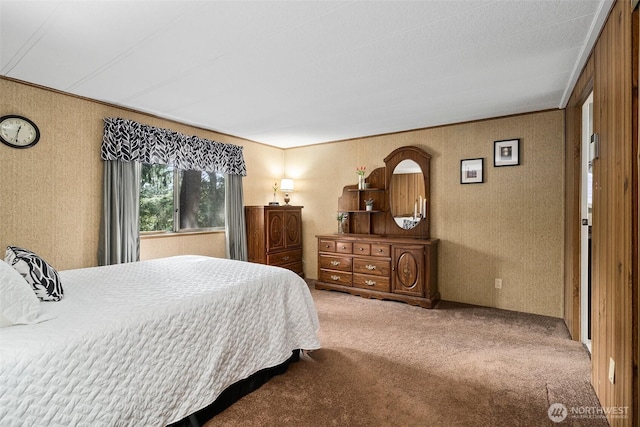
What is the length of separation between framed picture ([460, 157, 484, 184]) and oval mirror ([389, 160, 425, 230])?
1.73 ft

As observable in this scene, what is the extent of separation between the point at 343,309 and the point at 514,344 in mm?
1782

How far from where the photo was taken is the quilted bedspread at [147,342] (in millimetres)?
1250

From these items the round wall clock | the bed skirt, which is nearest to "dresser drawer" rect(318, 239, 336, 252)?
the bed skirt

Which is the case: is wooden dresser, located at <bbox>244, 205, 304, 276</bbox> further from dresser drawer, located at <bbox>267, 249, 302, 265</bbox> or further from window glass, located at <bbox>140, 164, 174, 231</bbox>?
window glass, located at <bbox>140, 164, 174, 231</bbox>

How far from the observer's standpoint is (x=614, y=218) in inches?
65.2

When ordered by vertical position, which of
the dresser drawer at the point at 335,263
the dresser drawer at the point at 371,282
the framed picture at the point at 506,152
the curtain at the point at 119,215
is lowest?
the dresser drawer at the point at 371,282

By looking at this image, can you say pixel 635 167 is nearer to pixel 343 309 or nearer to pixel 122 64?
pixel 343 309

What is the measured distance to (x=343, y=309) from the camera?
12.5 feet

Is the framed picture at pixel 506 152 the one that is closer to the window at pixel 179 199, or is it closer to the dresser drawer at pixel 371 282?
the dresser drawer at pixel 371 282

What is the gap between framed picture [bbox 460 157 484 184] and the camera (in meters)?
3.92

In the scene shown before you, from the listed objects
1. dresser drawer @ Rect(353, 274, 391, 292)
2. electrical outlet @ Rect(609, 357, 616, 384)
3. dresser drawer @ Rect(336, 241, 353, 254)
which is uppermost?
dresser drawer @ Rect(336, 241, 353, 254)

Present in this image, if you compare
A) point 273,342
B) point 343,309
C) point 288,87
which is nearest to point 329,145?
point 288,87

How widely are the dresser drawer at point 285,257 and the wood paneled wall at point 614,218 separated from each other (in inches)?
146
